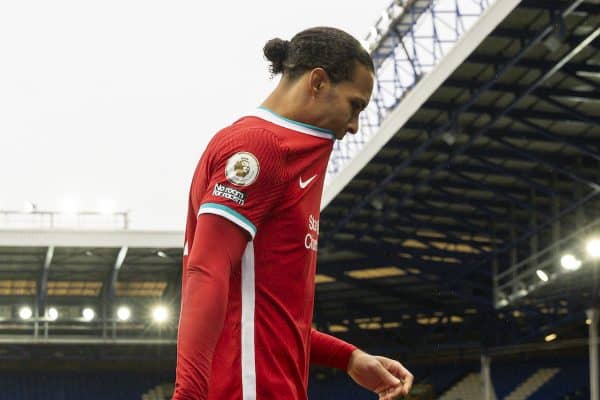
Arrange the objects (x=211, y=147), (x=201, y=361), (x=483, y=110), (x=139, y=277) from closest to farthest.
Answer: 1. (x=201, y=361)
2. (x=211, y=147)
3. (x=483, y=110)
4. (x=139, y=277)

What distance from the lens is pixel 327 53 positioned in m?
2.70

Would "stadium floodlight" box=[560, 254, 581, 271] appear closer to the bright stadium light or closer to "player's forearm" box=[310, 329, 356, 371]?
the bright stadium light

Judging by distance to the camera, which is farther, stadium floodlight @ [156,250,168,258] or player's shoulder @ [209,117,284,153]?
stadium floodlight @ [156,250,168,258]

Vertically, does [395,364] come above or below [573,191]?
below

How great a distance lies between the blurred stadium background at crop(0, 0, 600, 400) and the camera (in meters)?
20.6

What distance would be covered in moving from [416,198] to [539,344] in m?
10.9

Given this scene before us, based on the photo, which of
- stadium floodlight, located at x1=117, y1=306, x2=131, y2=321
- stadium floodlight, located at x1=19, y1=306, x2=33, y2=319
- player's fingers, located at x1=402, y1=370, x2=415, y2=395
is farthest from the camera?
stadium floodlight, located at x1=117, y1=306, x2=131, y2=321

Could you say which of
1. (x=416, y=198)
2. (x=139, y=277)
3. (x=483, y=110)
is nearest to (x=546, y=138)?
(x=483, y=110)

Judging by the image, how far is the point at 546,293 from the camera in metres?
30.4

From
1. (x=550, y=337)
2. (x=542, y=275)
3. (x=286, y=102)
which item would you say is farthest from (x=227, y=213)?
(x=550, y=337)

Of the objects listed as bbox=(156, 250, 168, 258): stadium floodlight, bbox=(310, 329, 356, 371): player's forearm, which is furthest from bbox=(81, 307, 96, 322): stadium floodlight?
bbox=(310, 329, 356, 371): player's forearm

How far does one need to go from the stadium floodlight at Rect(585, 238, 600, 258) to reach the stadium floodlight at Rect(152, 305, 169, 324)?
12535 millimetres

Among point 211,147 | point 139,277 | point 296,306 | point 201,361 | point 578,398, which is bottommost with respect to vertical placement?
point 201,361

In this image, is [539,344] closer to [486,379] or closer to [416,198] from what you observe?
[486,379]
